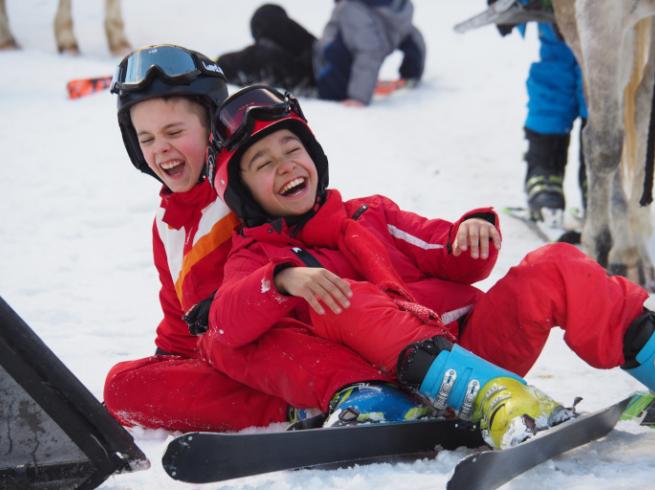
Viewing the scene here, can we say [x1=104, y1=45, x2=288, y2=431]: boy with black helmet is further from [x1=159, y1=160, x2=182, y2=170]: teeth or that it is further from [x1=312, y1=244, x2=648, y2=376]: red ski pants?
[x1=312, y1=244, x2=648, y2=376]: red ski pants

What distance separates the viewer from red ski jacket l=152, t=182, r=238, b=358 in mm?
2955

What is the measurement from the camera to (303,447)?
2195 millimetres

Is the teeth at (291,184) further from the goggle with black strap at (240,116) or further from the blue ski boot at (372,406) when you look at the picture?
the blue ski boot at (372,406)

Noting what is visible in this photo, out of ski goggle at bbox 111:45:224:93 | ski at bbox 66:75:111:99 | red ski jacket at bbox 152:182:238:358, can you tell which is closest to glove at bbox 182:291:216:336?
red ski jacket at bbox 152:182:238:358

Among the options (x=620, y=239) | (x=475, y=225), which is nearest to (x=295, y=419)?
(x=475, y=225)

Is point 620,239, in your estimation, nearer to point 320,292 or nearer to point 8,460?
point 320,292

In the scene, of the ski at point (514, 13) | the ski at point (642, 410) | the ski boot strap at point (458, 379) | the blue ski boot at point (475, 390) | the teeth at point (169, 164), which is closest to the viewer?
the blue ski boot at point (475, 390)

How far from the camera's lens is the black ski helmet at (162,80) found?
3049 mm

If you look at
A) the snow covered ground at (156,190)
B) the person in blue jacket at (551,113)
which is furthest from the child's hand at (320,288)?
the person in blue jacket at (551,113)

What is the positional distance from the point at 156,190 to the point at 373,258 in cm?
404

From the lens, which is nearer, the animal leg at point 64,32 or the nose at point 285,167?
the nose at point 285,167

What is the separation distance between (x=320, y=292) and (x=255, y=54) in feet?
26.7

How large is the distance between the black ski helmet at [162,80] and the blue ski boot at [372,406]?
1.16m

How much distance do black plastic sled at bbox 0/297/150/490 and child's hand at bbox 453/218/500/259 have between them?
3.49 ft
